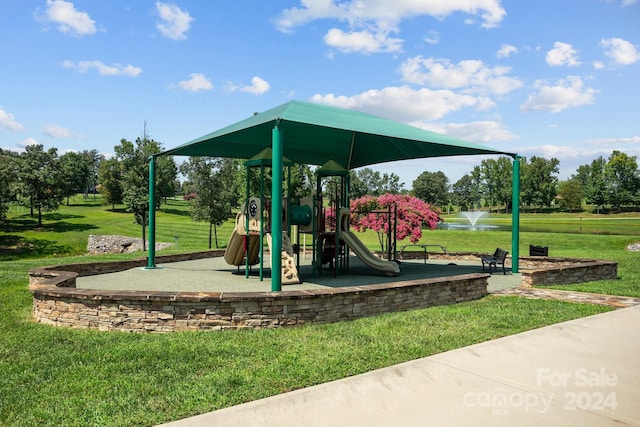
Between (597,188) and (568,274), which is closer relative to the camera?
(568,274)

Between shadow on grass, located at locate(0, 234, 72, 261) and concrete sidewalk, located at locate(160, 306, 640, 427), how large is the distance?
34.5m

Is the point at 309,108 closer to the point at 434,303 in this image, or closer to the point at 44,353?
the point at 434,303

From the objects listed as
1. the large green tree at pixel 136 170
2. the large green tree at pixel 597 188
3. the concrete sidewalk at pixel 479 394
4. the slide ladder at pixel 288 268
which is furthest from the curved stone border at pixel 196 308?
the large green tree at pixel 597 188

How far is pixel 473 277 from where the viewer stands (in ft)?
29.1

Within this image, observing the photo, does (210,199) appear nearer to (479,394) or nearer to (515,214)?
(515,214)

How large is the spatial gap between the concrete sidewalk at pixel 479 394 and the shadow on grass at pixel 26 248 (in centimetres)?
3451

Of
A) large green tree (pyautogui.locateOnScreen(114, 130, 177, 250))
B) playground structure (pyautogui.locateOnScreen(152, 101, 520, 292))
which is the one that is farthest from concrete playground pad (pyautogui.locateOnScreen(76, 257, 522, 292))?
large green tree (pyautogui.locateOnScreen(114, 130, 177, 250))

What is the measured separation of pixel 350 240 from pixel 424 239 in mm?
22883

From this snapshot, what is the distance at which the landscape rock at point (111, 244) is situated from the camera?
33.1 metres

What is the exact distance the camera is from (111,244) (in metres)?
33.9

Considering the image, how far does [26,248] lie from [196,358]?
35.4 metres

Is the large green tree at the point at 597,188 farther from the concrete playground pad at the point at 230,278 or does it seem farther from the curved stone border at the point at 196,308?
the curved stone border at the point at 196,308

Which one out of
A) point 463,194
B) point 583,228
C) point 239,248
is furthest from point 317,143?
point 463,194

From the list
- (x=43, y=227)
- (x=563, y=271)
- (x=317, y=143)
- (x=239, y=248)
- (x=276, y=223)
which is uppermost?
(x=317, y=143)
